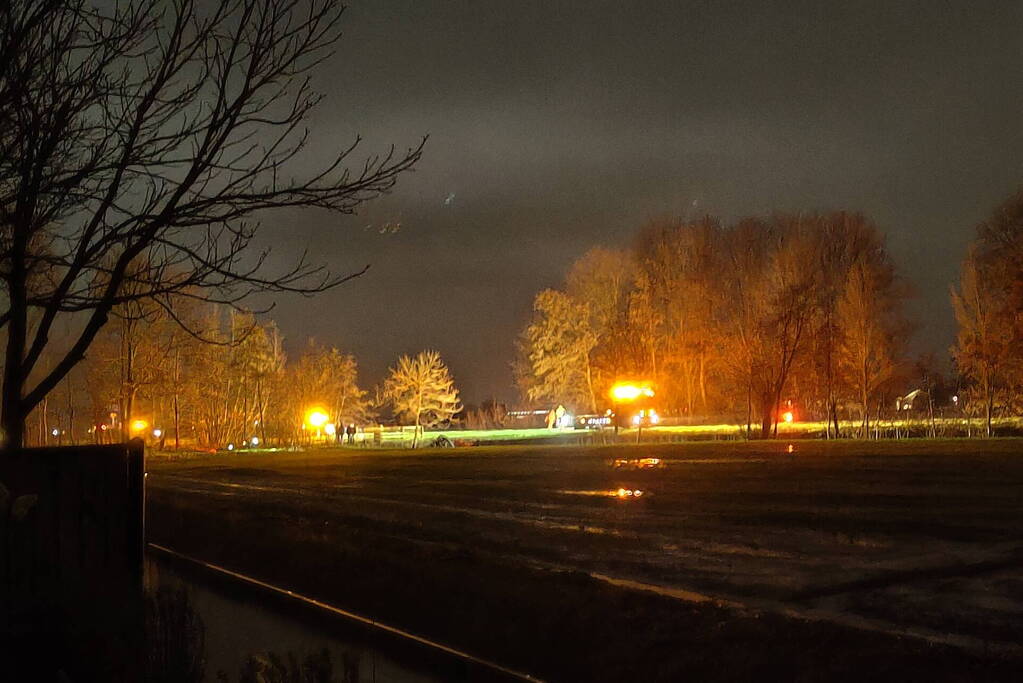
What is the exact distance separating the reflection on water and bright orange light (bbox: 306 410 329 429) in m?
73.6

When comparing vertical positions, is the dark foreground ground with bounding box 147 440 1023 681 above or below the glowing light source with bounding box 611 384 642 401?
below

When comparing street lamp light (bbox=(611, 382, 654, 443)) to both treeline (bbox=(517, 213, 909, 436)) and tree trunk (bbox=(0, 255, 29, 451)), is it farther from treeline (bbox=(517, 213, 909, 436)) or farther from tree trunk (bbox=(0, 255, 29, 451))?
tree trunk (bbox=(0, 255, 29, 451))

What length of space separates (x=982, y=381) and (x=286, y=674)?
163 ft

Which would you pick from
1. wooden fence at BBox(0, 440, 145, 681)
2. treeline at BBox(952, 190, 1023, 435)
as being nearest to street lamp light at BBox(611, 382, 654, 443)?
treeline at BBox(952, 190, 1023, 435)

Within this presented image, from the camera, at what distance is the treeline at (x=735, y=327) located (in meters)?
55.4

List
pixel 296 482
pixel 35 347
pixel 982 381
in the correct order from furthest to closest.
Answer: pixel 982 381
pixel 296 482
pixel 35 347

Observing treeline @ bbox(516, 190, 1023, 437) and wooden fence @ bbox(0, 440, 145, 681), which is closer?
wooden fence @ bbox(0, 440, 145, 681)

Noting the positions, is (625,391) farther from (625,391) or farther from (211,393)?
(211,393)

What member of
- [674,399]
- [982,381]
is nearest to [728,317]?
[674,399]

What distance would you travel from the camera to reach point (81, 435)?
3361 inches

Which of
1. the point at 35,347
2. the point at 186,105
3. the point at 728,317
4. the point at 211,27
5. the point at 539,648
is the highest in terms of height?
the point at 728,317

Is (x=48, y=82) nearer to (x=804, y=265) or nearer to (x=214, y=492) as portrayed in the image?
(x=214, y=492)

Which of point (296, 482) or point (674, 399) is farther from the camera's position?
point (674, 399)

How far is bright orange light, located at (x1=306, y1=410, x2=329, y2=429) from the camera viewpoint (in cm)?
8800
